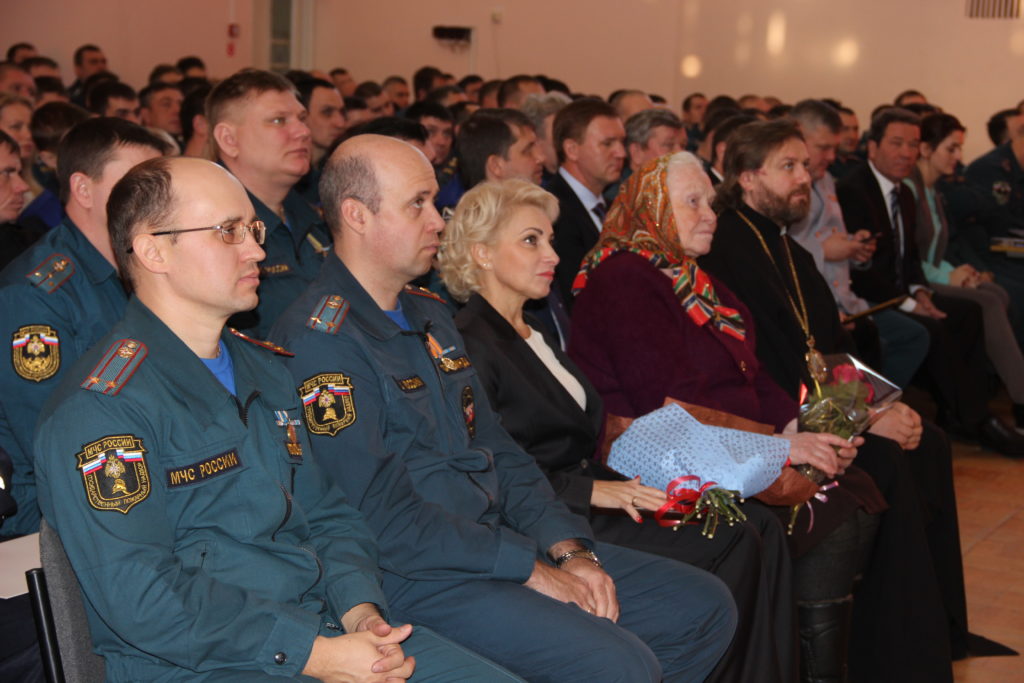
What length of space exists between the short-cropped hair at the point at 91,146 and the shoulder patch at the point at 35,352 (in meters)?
0.50

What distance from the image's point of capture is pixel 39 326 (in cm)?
238

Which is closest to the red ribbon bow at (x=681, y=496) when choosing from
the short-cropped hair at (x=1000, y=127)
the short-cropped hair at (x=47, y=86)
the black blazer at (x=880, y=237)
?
the black blazer at (x=880, y=237)

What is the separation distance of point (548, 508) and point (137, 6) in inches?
383

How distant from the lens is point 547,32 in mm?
12742

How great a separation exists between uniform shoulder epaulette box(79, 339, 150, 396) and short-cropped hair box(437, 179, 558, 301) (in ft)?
3.73

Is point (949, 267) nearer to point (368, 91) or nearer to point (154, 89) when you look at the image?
point (368, 91)

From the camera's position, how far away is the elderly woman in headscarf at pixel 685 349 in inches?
116

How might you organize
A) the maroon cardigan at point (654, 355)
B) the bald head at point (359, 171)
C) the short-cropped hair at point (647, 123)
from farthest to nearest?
the short-cropped hair at point (647, 123) < the maroon cardigan at point (654, 355) < the bald head at point (359, 171)

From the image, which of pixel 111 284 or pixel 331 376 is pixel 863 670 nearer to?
pixel 331 376

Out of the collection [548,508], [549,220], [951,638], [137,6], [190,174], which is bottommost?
[951,638]

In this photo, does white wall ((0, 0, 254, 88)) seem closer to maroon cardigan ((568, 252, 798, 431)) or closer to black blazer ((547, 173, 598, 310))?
black blazer ((547, 173, 598, 310))

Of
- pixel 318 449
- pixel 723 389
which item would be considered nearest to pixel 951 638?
pixel 723 389

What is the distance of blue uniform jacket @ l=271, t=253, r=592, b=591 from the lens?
84.2 inches

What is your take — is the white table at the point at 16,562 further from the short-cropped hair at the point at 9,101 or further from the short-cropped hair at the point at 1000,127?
the short-cropped hair at the point at 1000,127
